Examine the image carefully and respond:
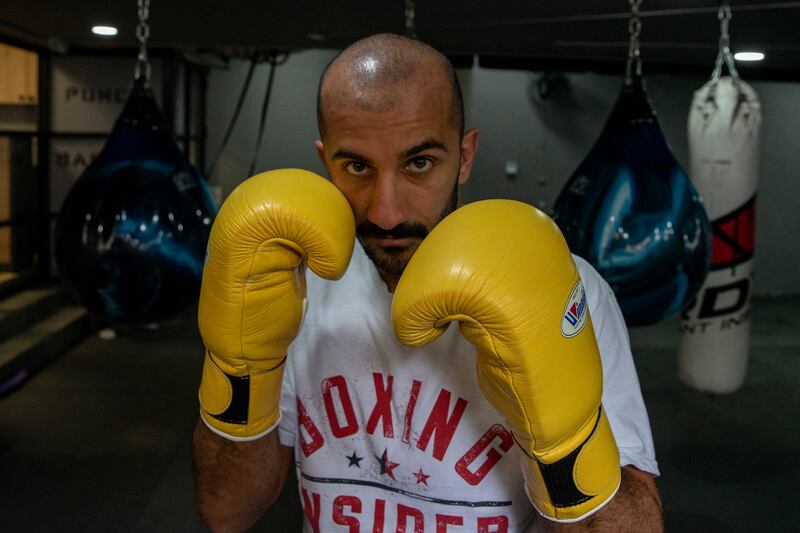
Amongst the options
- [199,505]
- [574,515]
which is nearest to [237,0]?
[199,505]

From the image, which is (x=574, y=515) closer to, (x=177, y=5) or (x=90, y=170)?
(x=90, y=170)

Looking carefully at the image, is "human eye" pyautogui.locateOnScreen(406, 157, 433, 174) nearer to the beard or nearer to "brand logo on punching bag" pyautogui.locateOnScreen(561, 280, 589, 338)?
the beard

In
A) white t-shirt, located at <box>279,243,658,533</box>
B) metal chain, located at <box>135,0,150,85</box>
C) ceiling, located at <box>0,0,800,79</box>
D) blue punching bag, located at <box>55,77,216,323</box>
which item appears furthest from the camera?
ceiling, located at <box>0,0,800,79</box>

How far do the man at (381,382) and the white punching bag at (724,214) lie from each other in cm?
179

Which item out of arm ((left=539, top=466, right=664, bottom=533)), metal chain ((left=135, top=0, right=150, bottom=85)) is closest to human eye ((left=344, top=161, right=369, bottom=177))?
arm ((left=539, top=466, right=664, bottom=533))

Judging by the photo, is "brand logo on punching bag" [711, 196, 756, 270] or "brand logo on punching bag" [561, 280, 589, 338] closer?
"brand logo on punching bag" [561, 280, 589, 338]

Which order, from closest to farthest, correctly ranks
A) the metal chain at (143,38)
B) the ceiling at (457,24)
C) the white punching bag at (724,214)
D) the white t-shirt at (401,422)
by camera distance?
1. the white t-shirt at (401,422)
2. the metal chain at (143,38)
3. the ceiling at (457,24)
4. the white punching bag at (724,214)

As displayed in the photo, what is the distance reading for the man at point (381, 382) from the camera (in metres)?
1.02

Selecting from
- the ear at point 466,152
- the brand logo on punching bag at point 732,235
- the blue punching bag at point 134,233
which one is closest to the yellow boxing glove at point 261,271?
the ear at point 466,152

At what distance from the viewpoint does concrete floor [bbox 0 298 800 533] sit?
9.31 feet

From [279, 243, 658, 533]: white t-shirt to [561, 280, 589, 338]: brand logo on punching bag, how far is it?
195 millimetres

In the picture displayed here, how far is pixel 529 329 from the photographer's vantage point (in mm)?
864

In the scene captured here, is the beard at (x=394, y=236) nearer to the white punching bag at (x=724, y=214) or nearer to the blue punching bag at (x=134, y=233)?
the blue punching bag at (x=134, y=233)

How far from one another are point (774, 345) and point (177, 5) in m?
4.88
